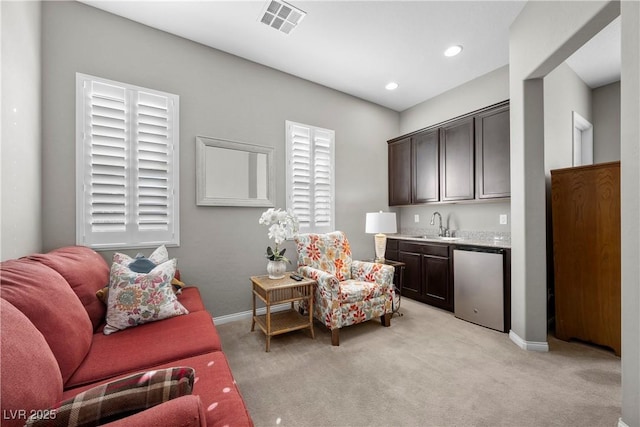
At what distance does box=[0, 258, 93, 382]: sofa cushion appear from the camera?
1.03 m

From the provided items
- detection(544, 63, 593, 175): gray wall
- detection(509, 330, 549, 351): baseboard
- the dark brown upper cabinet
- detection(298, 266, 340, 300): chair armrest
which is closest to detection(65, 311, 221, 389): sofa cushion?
detection(298, 266, 340, 300): chair armrest

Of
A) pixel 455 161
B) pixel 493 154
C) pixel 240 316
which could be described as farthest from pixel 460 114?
pixel 240 316

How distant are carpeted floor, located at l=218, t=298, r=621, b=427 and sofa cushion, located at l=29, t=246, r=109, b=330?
1.09 meters

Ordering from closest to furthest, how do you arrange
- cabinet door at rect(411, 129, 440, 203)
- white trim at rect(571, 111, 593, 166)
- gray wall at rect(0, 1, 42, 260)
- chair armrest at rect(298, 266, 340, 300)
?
gray wall at rect(0, 1, 42, 260), chair armrest at rect(298, 266, 340, 300), white trim at rect(571, 111, 593, 166), cabinet door at rect(411, 129, 440, 203)

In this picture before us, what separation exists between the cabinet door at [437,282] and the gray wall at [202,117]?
102 centimetres

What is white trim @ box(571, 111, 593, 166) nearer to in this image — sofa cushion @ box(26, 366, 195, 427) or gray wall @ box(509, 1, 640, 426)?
gray wall @ box(509, 1, 640, 426)

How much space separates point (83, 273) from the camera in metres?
1.63

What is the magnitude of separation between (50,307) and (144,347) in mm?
513

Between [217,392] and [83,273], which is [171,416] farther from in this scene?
[83,273]

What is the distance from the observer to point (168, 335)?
1.58 m

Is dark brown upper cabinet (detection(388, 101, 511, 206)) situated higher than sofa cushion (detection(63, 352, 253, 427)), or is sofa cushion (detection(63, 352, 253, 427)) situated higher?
dark brown upper cabinet (detection(388, 101, 511, 206))

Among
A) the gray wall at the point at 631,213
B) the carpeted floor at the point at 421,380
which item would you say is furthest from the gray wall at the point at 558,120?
the gray wall at the point at 631,213

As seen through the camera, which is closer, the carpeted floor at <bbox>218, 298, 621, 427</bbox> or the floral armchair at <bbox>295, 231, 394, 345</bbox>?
the carpeted floor at <bbox>218, 298, 621, 427</bbox>

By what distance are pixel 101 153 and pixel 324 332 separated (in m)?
2.70
